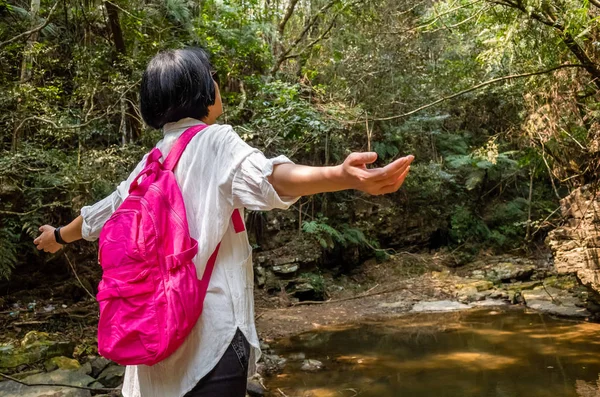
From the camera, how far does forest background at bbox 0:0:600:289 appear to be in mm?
4625

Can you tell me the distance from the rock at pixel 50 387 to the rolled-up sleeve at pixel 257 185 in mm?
3174

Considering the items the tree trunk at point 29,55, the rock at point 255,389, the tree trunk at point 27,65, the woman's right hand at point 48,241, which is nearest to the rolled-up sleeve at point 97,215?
the woman's right hand at point 48,241

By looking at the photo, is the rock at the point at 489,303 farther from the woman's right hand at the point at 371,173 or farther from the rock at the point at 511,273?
the woman's right hand at the point at 371,173

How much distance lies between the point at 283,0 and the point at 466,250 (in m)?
7.09

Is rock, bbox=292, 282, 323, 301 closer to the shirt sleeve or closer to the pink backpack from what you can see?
the shirt sleeve

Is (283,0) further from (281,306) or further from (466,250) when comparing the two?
(466,250)

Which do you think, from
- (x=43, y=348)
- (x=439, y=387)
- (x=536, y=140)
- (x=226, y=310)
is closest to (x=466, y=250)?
(x=536, y=140)

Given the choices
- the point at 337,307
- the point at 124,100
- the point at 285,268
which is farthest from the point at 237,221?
the point at 285,268

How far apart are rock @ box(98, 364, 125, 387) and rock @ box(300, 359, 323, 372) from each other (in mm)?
1779

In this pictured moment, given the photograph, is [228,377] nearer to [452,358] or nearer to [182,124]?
[182,124]

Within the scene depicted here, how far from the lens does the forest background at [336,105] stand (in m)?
4.62

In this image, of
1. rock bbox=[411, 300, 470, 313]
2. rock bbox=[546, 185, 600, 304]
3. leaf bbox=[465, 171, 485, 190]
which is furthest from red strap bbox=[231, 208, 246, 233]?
leaf bbox=[465, 171, 485, 190]

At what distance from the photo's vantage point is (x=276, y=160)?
3.33ft

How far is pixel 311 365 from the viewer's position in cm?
508
